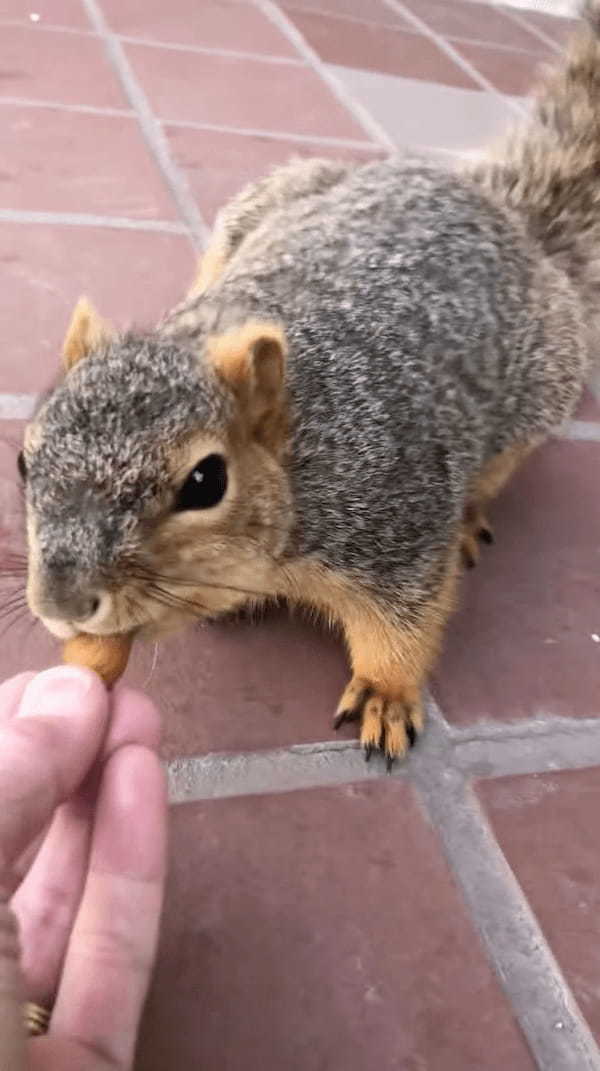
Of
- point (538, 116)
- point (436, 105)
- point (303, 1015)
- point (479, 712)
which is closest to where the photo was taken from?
point (303, 1015)

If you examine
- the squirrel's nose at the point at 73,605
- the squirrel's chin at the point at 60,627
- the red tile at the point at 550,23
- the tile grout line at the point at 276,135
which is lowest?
the squirrel's chin at the point at 60,627

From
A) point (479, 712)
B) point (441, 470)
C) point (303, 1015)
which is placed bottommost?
point (303, 1015)

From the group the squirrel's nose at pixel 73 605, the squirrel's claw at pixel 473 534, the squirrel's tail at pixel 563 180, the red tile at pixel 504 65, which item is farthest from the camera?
the red tile at pixel 504 65

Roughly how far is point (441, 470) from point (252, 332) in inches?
12.3

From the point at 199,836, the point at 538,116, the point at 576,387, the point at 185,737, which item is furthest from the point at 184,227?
the point at 199,836

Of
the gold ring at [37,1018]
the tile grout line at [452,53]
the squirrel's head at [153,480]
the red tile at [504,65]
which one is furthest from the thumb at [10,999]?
the red tile at [504,65]

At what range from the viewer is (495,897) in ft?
3.04

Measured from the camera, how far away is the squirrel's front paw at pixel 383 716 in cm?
103

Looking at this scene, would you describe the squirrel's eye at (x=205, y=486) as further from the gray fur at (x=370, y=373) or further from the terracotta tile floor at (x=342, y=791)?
the terracotta tile floor at (x=342, y=791)

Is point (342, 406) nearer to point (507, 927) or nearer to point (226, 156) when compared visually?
point (507, 927)

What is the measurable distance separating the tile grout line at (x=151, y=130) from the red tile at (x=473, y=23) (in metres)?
1.00

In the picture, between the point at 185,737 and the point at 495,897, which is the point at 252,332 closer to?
the point at 185,737

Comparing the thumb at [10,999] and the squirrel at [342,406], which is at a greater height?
the squirrel at [342,406]

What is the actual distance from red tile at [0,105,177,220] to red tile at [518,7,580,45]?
176 cm
